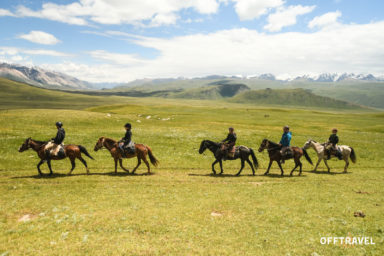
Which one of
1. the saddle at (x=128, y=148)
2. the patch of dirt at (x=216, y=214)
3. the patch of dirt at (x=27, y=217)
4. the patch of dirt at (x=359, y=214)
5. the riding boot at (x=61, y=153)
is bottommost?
the patch of dirt at (x=27, y=217)

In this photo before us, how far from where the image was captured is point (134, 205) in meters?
14.4

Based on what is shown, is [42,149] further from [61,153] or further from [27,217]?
[27,217]

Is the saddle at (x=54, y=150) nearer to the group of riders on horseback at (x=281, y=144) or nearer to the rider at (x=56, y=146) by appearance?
the rider at (x=56, y=146)

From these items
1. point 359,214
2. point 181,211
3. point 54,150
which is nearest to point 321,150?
point 359,214

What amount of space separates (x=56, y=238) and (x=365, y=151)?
43.0 m

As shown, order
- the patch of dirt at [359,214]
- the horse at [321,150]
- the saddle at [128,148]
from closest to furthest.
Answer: the patch of dirt at [359,214] → the saddle at [128,148] → the horse at [321,150]

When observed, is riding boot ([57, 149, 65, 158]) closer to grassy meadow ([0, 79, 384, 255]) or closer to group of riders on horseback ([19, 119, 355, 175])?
group of riders on horseback ([19, 119, 355, 175])

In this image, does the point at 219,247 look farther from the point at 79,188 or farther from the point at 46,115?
the point at 46,115

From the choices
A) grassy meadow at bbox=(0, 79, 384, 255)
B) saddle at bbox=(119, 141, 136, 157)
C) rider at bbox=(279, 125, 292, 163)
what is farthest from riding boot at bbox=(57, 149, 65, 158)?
rider at bbox=(279, 125, 292, 163)

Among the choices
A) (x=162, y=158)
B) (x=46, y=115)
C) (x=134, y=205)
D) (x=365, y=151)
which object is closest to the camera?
(x=134, y=205)

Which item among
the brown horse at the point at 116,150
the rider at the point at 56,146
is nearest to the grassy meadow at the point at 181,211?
the brown horse at the point at 116,150

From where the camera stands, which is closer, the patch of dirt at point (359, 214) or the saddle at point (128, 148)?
the patch of dirt at point (359, 214)

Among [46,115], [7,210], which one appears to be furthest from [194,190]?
Result: [46,115]

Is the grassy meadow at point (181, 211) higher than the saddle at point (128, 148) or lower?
lower
